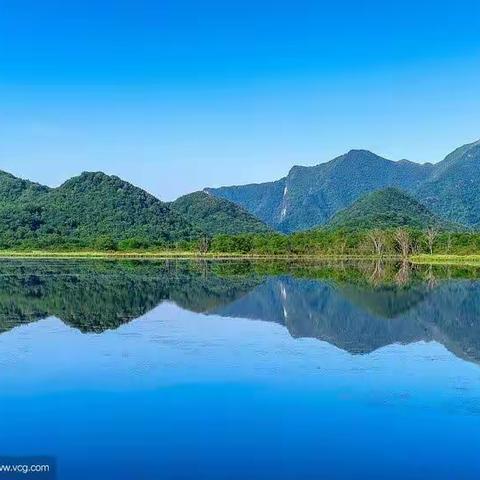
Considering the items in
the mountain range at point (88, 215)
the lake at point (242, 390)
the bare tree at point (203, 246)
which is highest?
the mountain range at point (88, 215)

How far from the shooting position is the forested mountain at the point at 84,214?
104 meters

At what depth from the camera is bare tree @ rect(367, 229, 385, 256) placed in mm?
80219

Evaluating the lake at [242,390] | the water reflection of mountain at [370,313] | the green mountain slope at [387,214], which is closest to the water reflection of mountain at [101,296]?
the lake at [242,390]

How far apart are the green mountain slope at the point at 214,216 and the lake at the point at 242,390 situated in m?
127

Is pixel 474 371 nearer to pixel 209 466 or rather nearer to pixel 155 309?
pixel 209 466

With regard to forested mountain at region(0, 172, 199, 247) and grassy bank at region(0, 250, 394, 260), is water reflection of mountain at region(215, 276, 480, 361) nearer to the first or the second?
grassy bank at region(0, 250, 394, 260)

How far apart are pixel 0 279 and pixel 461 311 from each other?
1001 inches

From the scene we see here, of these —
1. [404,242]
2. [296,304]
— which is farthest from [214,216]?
[296,304]

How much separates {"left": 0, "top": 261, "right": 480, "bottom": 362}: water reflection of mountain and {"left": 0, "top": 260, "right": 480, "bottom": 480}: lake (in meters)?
0.15

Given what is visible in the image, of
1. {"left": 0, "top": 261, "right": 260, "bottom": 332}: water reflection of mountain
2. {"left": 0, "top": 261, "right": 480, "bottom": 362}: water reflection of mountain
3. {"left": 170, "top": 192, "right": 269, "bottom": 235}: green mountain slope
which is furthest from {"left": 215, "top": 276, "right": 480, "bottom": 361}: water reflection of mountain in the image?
{"left": 170, "top": 192, "right": 269, "bottom": 235}: green mountain slope

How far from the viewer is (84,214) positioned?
119 metres

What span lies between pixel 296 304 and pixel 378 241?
5616cm

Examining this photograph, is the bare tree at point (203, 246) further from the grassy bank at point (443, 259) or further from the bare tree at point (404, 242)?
the grassy bank at point (443, 259)

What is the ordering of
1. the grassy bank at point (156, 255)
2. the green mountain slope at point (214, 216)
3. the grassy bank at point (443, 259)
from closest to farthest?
1. the grassy bank at point (443, 259)
2. the grassy bank at point (156, 255)
3. the green mountain slope at point (214, 216)
